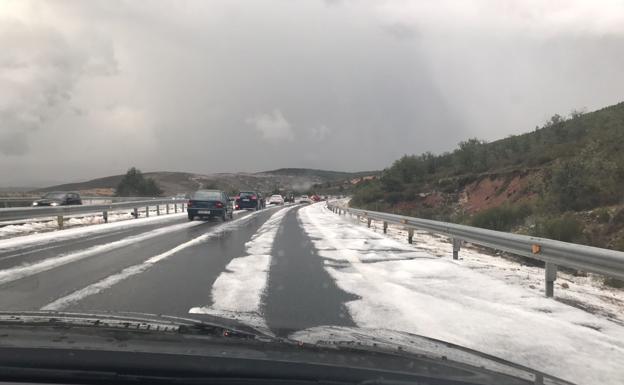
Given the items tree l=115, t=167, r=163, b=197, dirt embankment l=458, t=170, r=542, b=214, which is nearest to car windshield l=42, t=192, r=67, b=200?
dirt embankment l=458, t=170, r=542, b=214

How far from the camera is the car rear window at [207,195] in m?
27.9

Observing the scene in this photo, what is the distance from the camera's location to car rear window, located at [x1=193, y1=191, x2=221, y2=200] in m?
27.9

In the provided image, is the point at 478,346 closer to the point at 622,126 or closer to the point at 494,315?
the point at 494,315

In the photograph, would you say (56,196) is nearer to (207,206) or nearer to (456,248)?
(207,206)

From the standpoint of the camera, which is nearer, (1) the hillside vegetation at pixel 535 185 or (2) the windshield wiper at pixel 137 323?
(2) the windshield wiper at pixel 137 323

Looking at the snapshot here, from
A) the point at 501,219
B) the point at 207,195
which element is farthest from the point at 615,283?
the point at 207,195

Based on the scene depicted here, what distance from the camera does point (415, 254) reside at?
1280 cm

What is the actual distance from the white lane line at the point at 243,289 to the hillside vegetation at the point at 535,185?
8444 millimetres

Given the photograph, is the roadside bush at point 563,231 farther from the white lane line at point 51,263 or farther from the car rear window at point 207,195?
the car rear window at point 207,195

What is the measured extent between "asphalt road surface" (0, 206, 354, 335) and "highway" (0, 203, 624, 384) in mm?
18

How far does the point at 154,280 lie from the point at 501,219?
16.1 meters

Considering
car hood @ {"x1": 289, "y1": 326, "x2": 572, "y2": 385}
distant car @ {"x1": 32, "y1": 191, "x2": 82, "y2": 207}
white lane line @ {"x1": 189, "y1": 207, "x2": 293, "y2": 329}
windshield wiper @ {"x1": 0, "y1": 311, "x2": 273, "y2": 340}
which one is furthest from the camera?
distant car @ {"x1": 32, "y1": 191, "x2": 82, "y2": 207}

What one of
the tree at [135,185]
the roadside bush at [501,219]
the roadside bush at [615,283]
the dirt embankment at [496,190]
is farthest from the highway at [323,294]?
the tree at [135,185]

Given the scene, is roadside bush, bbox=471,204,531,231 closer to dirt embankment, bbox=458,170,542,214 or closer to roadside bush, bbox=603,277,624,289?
dirt embankment, bbox=458,170,542,214
